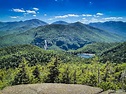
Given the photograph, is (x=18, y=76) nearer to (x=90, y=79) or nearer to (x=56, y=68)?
(x=56, y=68)

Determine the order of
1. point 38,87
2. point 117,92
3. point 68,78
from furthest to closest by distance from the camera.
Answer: point 68,78
point 38,87
point 117,92

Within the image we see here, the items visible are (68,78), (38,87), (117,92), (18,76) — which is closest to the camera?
(117,92)

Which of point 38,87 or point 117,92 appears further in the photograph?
point 38,87

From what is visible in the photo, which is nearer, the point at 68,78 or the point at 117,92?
the point at 117,92

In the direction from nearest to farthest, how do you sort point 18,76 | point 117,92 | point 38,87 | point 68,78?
1. point 117,92
2. point 38,87
3. point 18,76
4. point 68,78

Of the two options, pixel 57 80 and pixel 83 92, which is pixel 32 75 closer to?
pixel 57 80

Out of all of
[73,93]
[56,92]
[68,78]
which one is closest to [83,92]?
[73,93]

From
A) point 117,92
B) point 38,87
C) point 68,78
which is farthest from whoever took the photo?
point 68,78

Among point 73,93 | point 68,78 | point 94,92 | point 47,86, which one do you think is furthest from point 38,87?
point 68,78

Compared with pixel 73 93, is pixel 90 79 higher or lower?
lower
